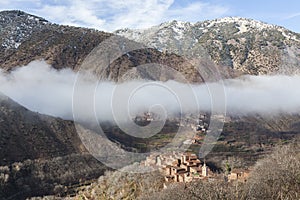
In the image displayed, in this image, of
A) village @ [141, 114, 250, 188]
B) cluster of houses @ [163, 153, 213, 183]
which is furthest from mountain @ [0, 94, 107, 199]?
cluster of houses @ [163, 153, 213, 183]

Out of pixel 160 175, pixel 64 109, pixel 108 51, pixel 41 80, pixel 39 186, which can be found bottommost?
pixel 39 186

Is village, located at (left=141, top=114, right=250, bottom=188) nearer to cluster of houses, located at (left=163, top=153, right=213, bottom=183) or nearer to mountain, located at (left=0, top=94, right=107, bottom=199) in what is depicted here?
cluster of houses, located at (left=163, top=153, right=213, bottom=183)

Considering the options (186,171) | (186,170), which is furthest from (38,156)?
(186,171)

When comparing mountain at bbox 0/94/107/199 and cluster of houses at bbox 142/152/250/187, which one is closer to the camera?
cluster of houses at bbox 142/152/250/187

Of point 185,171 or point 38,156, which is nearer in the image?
point 185,171

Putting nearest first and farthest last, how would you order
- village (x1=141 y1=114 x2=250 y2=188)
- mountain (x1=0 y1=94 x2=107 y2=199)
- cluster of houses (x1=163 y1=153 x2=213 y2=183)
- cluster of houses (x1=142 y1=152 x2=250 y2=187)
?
1. village (x1=141 y1=114 x2=250 y2=188)
2. cluster of houses (x1=142 y1=152 x2=250 y2=187)
3. cluster of houses (x1=163 y1=153 x2=213 y2=183)
4. mountain (x1=0 y1=94 x2=107 y2=199)

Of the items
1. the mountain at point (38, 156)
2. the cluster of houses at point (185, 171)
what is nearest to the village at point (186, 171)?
the cluster of houses at point (185, 171)

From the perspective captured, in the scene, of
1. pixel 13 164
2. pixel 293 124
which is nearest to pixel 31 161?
pixel 13 164

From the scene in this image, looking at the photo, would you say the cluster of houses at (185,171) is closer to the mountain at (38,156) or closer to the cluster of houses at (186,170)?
the cluster of houses at (186,170)

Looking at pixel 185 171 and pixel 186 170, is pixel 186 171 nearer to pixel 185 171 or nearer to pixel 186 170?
pixel 185 171

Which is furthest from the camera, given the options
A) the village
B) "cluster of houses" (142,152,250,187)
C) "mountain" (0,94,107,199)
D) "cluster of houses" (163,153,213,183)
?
"mountain" (0,94,107,199)

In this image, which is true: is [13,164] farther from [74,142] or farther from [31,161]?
[74,142]
